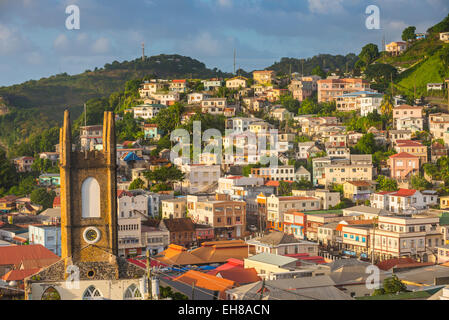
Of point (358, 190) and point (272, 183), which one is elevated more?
point (272, 183)

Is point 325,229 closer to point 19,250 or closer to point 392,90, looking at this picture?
point 19,250

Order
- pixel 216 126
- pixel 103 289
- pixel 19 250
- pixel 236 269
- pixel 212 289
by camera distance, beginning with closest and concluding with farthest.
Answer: pixel 103 289 → pixel 212 289 → pixel 236 269 → pixel 19 250 → pixel 216 126

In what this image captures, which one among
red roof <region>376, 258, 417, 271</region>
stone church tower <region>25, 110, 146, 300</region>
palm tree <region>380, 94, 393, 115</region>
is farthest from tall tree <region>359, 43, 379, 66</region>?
stone church tower <region>25, 110, 146, 300</region>

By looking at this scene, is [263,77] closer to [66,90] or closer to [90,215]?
[66,90]

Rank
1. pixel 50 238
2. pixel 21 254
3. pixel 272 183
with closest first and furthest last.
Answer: pixel 21 254
pixel 50 238
pixel 272 183

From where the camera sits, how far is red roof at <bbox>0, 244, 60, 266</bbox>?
78.5ft

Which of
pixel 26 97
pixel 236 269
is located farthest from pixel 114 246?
pixel 26 97

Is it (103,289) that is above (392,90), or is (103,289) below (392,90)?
below

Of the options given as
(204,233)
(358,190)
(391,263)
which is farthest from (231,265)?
(358,190)

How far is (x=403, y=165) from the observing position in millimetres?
40281

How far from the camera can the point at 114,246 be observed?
16.3 metres

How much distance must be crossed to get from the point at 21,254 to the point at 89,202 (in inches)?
346

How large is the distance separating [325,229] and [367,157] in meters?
11.0

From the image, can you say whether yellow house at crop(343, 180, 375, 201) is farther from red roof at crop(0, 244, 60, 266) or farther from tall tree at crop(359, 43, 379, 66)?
tall tree at crop(359, 43, 379, 66)
